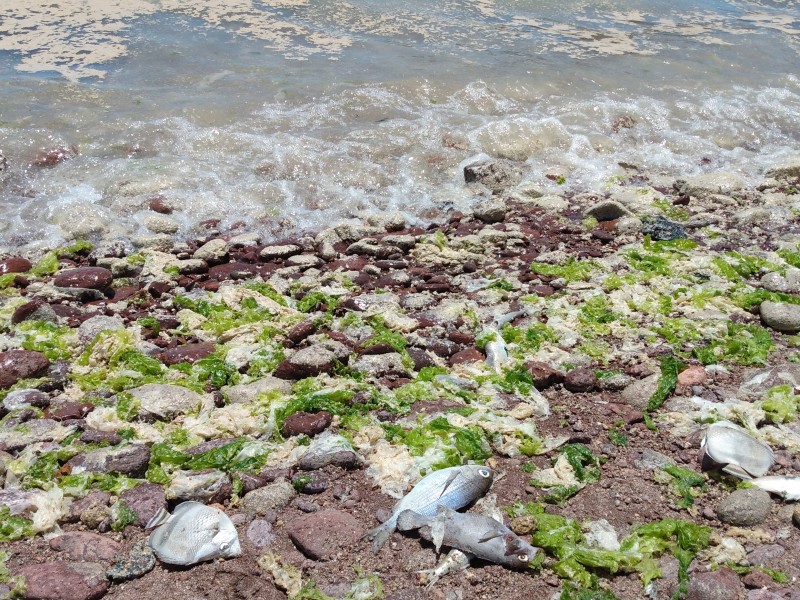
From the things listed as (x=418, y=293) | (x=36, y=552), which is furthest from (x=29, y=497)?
(x=418, y=293)

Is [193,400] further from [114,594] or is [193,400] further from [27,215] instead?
[27,215]

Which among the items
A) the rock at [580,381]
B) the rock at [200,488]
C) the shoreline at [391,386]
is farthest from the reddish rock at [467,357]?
the rock at [200,488]

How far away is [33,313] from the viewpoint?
6.27 meters

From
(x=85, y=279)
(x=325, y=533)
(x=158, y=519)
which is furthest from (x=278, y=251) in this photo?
(x=325, y=533)

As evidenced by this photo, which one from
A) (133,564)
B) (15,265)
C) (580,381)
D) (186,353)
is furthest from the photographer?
(15,265)

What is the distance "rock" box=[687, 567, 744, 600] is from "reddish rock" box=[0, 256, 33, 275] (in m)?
6.72

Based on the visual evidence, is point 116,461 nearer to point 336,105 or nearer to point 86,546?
point 86,546

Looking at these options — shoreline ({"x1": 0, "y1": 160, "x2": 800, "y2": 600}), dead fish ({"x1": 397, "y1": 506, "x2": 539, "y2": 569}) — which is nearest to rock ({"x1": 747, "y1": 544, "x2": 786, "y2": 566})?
shoreline ({"x1": 0, "y1": 160, "x2": 800, "y2": 600})

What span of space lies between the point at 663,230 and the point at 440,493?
523cm

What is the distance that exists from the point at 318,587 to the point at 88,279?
4.51 metres

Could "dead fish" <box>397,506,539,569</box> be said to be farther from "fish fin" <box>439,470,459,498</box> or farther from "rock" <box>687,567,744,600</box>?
"rock" <box>687,567,744,600</box>

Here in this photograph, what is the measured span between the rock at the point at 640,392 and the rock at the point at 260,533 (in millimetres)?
2735

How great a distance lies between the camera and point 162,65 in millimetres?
13172

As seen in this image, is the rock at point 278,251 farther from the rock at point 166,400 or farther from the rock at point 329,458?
the rock at point 329,458
